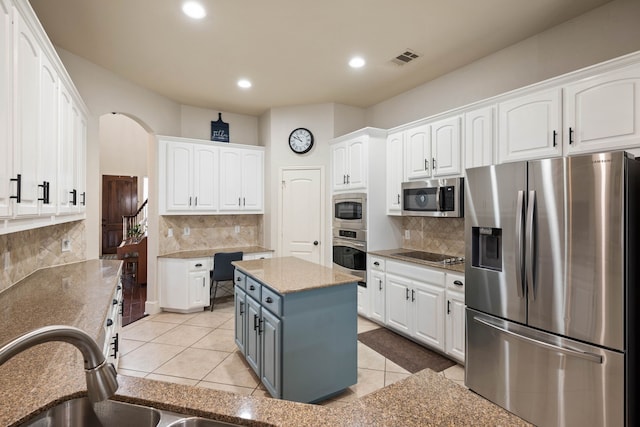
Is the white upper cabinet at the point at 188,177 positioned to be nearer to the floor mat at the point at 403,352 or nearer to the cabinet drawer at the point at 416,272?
the cabinet drawer at the point at 416,272

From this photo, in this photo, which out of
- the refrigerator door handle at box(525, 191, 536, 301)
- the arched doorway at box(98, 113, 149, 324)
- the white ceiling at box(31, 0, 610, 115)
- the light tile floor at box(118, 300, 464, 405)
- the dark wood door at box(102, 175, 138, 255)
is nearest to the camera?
the refrigerator door handle at box(525, 191, 536, 301)

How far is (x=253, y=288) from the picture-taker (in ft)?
8.54

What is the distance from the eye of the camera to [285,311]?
215cm

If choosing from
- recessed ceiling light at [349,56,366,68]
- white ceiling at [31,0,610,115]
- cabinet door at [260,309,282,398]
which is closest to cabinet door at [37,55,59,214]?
white ceiling at [31,0,610,115]

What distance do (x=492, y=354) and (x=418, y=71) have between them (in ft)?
9.73

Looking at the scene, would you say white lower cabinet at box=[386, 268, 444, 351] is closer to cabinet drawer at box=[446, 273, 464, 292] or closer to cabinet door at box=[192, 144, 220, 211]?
cabinet drawer at box=[446, 273, 464, 292]

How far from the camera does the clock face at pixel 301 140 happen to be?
15.6 ft

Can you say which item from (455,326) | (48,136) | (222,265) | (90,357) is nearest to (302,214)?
(222,265)

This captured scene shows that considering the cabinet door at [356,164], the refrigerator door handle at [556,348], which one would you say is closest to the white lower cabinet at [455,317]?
the refrigerator door handle at [556,348]

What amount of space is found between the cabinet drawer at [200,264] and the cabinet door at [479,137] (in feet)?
11.4

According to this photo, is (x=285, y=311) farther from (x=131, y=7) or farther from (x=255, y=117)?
(x=255, y=117)

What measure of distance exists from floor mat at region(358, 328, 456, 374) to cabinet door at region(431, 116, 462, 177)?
183cm

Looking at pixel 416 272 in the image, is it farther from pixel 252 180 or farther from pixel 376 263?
pixel 252 180

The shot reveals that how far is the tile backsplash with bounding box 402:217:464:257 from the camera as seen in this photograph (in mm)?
3512
